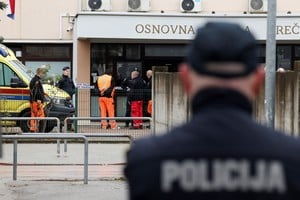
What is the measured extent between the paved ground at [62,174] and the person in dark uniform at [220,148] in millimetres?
6196

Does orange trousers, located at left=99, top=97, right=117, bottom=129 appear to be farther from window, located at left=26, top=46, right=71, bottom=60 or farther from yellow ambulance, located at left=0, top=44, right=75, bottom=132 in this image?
window, located at left=26, top=46, right=71, bottom=60

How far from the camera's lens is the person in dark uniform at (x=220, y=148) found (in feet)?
7.73

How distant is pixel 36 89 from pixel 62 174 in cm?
614

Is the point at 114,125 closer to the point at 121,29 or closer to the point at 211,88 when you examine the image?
the point at 121,29

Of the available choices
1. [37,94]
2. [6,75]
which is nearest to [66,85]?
[6,75]

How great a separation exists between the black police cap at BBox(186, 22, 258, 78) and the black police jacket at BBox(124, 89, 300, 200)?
8 centimetres

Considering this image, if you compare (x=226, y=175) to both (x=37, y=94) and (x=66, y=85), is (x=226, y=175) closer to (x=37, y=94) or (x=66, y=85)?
(x=37, y=94)

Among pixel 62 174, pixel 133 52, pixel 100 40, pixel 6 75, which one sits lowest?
pixel 62 174

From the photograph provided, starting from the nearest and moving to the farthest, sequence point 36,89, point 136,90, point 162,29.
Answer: point 36,89
point 136,90
point 162,29

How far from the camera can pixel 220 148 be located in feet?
7.77

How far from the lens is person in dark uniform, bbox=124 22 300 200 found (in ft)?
7.73

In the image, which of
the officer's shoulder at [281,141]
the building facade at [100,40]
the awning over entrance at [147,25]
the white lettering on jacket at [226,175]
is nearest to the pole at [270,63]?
the officer's shoulder at [281,141]

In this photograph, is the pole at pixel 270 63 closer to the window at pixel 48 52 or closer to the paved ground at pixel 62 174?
the paved ground at pixel 62 174

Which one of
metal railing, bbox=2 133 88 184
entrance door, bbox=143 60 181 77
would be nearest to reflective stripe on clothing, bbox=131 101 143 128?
entrance door, bbox=143 60 181 77
